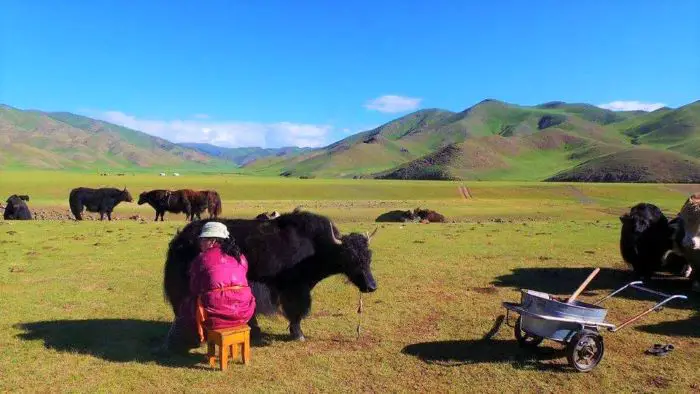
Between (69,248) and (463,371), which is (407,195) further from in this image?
(463,371)

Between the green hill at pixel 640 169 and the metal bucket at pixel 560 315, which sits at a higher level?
the green hill at pixel 640 169

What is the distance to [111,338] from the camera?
24.0 feet

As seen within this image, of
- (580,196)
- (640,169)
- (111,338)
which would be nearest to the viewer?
(111,338)

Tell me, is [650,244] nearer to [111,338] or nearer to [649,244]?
[649,244]

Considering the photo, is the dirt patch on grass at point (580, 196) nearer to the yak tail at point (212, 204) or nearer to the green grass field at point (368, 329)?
the yak tail at point (212, 204)

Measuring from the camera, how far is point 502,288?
10.6 metres

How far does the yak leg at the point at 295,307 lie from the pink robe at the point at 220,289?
101cm

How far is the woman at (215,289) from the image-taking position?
6.18 metres

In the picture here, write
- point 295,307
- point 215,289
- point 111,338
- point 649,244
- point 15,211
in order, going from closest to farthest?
point 215,289 < point 111,338 < point 295,307 < point 649,244 < point 15,211

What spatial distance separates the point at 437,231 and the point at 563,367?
45.7 feet

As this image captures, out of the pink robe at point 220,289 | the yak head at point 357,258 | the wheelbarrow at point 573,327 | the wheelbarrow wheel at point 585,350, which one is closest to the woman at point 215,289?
the pink robe at point 220,289

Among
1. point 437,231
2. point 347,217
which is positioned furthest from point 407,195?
point 437,231

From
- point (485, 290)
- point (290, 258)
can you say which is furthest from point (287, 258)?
point (485, 290)

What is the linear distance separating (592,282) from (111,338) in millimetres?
9733
